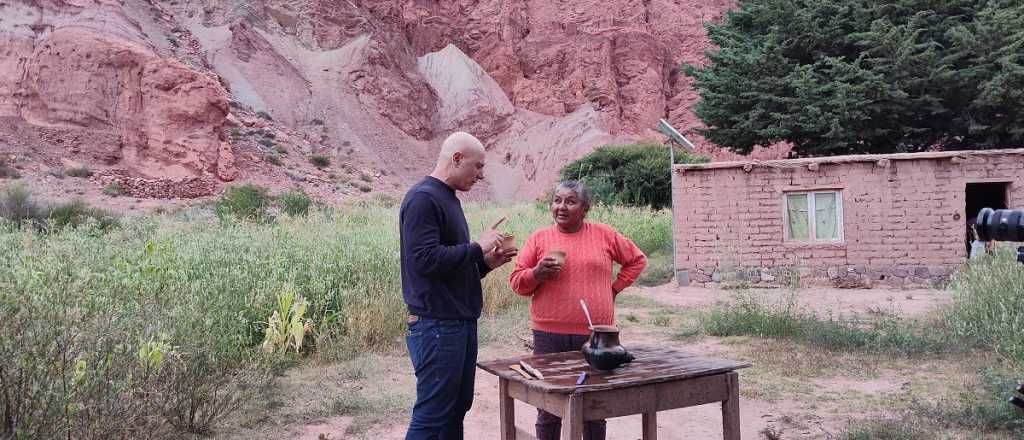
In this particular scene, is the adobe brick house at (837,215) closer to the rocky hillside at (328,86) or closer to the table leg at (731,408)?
the table leg at (731,408)

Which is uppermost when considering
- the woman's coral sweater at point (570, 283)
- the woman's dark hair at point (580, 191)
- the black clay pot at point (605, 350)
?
the woman's dark hair at point (580, 191)

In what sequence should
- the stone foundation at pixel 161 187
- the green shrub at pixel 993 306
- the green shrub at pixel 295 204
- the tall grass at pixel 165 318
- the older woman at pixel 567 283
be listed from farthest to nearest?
the stone foundation at pixel 161 187 < the green shrub at pixel 295 204 < the green shrub at pixel 993 306 < the older woman at pixel 567 283 < the tall grass at pixel 165 318

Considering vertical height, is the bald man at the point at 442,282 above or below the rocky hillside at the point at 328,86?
below

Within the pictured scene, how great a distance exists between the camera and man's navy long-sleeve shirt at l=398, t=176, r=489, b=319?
9.57ft

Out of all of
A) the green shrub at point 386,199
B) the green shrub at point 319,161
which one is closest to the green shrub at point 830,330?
the green shrub at point 386,199

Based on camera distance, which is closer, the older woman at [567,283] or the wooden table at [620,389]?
the wooden table at [620,389]

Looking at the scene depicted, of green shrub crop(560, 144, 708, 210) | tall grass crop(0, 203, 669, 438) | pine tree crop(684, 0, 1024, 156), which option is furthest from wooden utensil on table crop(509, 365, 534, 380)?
green shrub crop(560, 144, 708, 210)

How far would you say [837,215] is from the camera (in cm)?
1198

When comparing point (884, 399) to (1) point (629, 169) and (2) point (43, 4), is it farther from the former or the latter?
(2) point (43, 4)

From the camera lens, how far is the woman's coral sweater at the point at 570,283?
367cm

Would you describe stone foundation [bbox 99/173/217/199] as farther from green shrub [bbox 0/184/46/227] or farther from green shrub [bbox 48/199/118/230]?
green shrub [bbox 0/184/46/227]

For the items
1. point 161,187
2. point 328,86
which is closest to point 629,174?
point 161,187

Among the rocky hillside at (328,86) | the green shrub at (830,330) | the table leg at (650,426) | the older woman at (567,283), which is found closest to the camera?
the table leg at (650,426)

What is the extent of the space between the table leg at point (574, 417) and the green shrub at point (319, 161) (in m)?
30.5
